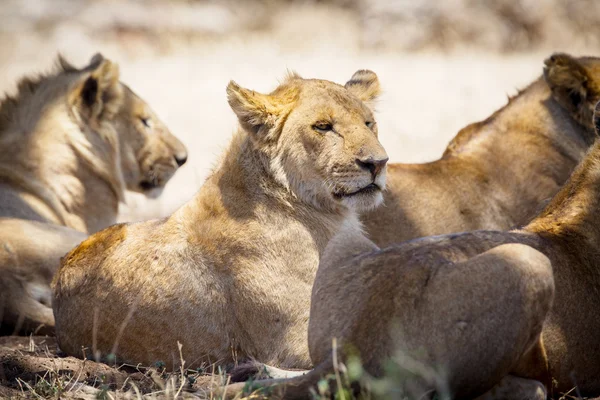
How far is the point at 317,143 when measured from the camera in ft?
16.7

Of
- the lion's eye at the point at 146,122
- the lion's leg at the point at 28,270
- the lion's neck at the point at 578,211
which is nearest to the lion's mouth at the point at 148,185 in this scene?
the lion's eye at the point at 146,122

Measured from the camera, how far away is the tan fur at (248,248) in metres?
5.02

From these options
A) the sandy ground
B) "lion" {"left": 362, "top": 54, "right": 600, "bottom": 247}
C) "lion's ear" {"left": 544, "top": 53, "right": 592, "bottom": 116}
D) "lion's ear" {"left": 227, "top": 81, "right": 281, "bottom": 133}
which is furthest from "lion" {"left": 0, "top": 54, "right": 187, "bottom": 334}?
"lion's ear" {"left": 544, "top": 53, "right": 592, "bottom": 116}

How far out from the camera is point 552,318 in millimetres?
4266

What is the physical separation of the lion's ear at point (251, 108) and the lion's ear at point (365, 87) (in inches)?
26.6

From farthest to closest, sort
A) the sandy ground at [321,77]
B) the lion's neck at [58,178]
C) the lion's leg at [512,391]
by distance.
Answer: the sandy ground at [321,77]
the lion's neck at [58,178]
the lion's leg at [512,391]

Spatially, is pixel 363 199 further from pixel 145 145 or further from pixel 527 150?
pixel 145 145

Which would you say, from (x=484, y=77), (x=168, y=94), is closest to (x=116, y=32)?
(x=168, y=94)

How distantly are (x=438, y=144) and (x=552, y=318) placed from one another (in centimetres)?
756

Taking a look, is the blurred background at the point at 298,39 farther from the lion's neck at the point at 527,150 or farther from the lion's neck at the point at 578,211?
the lion's neck at the point at 578,211

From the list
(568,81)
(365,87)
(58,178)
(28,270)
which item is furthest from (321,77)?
(365,87)

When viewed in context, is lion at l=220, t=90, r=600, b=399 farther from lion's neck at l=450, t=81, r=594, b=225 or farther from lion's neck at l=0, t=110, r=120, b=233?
lion's neck at l=0, t=110, r=120, b=233

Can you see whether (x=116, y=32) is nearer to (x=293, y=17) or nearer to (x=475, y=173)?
(x=293, y=17)

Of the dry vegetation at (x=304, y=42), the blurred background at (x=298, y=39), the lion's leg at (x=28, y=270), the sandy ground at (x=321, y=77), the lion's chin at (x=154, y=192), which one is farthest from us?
the blurred background at (x=298, y=39)
